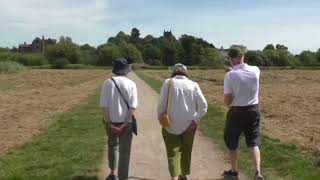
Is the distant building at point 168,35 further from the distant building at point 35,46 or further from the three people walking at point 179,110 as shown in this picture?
the three people walking at point 179,110

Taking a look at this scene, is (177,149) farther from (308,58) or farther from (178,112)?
(308,58)

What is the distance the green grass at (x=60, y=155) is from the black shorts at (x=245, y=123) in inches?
87.7

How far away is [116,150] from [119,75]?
1.06 meters

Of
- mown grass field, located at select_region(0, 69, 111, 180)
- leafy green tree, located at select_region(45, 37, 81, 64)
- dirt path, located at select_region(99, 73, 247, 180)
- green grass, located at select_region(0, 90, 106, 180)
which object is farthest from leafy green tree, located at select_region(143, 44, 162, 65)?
dirt path, located at select_region(99, 73, 247, 180)

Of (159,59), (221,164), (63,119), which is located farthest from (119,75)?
(159,59)

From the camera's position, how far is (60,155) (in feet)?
36.1

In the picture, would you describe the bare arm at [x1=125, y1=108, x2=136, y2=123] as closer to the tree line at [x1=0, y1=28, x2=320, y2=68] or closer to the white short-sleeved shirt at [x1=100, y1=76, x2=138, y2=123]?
the white short-sleeved shirt at [x1=100, y1=76, x2=138, y2=123]

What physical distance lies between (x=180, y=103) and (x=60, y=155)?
3931mm

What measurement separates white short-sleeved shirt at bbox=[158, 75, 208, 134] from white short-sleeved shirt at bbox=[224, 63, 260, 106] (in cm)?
49

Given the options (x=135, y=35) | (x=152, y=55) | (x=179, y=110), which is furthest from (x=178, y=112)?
(x=135, y=35)

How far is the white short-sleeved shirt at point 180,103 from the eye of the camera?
7.88m

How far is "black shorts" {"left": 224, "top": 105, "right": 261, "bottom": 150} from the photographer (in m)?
8.11

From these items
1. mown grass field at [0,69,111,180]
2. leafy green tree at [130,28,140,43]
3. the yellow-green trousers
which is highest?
leafy green tree at [130,28,140,43]

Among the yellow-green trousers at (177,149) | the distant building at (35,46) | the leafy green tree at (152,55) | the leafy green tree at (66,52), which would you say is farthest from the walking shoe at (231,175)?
the distant building at (35,46)
